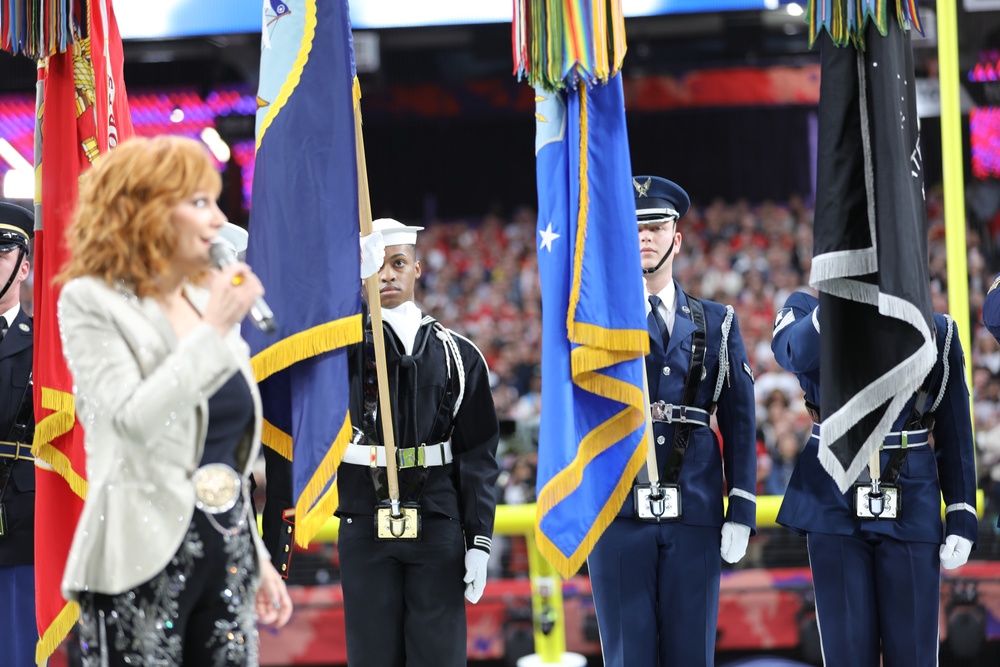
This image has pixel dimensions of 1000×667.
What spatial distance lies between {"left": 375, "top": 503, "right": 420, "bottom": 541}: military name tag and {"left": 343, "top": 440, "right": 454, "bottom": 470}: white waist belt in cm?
14

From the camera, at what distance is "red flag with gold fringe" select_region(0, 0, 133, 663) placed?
394 centimetres

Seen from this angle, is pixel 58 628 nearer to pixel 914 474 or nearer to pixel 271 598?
pixel 271 598

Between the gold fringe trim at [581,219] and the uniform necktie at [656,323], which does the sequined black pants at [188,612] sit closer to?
the gold fringe trim at [581,219]

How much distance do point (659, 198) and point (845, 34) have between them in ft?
2.69

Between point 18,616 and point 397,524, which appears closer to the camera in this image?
point 397,524

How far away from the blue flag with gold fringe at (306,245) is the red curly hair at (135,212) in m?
1.28

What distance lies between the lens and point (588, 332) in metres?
3.89

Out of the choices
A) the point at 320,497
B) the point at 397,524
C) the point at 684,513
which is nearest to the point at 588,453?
the point at 684,513

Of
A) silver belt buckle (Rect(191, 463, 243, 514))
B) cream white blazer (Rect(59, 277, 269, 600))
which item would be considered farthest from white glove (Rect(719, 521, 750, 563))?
cream white blazer (Rect(59, 277, 269, 600))

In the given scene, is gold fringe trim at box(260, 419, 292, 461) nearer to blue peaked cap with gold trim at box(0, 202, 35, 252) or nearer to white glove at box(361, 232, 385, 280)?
white glove at box(361, 232, 385, 280)

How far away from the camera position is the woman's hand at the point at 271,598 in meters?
2.57

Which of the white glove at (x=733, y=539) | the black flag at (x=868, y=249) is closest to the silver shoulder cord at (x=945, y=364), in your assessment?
the black flag at (x=868, y=249)

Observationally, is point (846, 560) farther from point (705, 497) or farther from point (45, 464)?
point (45, 464)

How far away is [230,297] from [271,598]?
2.21 feet
